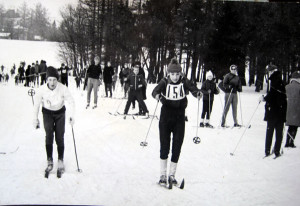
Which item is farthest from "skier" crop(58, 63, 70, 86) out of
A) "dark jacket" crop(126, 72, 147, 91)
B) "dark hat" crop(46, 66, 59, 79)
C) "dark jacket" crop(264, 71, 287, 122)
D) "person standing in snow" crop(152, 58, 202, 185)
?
"dark jacket" crop(126, 72, 147, 91)

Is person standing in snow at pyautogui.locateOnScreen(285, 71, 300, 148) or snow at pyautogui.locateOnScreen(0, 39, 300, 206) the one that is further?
person standing in snow at pyautogui.locateOnScreen(285, 71, 300, 148)

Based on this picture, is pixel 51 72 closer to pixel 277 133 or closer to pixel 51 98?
pixel 51 98

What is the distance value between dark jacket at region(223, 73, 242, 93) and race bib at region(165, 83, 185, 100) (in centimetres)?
431

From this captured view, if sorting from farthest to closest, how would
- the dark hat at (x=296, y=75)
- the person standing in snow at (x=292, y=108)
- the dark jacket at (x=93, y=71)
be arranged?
the dark jacket at (x=93, y=71) → the person standing in snow at (x=292, y=108) → the dark hat at (x=296, y=75)

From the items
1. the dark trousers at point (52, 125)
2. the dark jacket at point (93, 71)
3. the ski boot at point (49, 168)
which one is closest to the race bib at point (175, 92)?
the dark trousers at point (52, 125)

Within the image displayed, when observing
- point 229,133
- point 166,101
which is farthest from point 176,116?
point 229,133

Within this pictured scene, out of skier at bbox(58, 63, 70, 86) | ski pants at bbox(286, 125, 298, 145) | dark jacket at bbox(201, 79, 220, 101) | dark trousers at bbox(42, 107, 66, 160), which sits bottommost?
ski pants at bbox(286, 125, 298, 145)

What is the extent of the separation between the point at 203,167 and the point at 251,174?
0.61 meters

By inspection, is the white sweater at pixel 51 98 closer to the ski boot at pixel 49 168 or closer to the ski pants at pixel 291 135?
the ski boot at pixel 49 168

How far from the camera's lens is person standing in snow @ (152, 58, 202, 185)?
3.50 metres

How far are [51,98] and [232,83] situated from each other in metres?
5.02

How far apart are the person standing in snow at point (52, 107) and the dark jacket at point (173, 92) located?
1.09m

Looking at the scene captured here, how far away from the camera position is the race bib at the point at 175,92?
3496mm

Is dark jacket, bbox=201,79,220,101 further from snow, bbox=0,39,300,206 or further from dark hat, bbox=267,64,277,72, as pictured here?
dark hat, bbox=267,64,277,72
